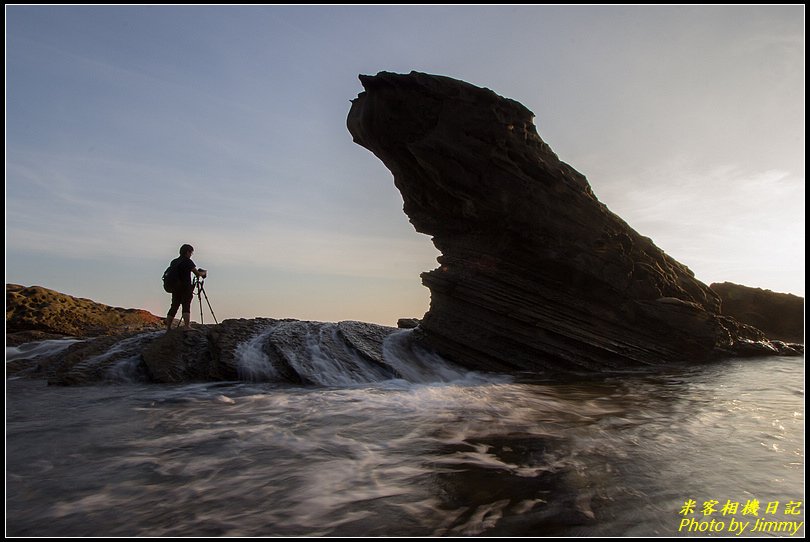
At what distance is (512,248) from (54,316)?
16719 mm

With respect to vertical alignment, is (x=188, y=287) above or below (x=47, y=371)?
above

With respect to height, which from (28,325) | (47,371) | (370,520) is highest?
(28,325)

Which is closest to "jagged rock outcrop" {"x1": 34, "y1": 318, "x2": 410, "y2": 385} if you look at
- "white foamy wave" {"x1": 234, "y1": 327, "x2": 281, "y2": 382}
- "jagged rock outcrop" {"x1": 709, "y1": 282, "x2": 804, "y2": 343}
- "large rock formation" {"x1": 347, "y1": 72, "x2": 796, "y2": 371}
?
"white foamy wave" {"x1": 234, "y1": 327, "x2": 281, "y2": 382}

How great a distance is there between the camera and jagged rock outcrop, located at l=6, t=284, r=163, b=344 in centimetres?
1579

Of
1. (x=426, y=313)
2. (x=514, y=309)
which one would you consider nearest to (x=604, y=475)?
(x=514, y=309)

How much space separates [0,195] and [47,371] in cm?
927

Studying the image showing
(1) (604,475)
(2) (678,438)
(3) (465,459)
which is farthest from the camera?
(2) (678,438)

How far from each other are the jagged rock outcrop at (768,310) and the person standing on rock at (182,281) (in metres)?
25.7

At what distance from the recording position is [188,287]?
12469 mm

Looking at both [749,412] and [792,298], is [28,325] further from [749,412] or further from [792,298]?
[792,298]

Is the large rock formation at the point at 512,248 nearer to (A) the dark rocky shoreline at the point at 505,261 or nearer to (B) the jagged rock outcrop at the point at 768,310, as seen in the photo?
(A) the dark rocky shoreline at the point at 505,261

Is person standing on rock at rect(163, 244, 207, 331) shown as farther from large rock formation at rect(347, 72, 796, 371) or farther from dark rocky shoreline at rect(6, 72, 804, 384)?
large rock formation at rect(347, 72, 796, 371)

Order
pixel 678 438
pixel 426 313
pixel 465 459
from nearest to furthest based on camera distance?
pixel 465 459, pixel 678 438, pixel 426 313

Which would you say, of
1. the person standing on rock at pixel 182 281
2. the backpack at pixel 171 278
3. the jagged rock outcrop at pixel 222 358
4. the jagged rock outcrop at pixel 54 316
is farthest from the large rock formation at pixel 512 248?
the jagged rock outcrop at pixel 54 316
